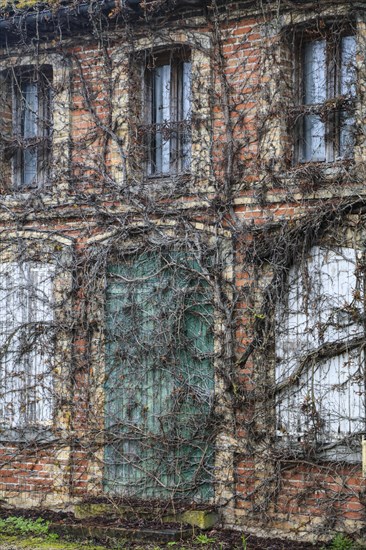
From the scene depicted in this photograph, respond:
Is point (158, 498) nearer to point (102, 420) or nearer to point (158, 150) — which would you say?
point (102, 420)

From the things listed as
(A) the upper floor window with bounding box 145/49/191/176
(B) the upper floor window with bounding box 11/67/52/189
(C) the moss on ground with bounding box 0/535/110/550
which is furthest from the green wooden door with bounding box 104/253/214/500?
(B) the upper floor window with bounding box 11/67/52/189

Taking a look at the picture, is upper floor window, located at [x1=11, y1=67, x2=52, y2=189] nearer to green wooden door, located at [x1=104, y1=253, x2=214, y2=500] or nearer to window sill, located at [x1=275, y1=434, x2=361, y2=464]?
green wooden door, located at [x1=104, y1=253, x2=214, y2=500]

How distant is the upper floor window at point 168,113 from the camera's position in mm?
11242

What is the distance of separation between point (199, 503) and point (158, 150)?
4394mm

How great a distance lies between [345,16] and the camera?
10.1 metres

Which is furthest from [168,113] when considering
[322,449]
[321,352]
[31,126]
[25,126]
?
[322,449]

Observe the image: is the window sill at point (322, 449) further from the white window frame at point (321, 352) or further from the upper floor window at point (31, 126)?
the upper floor window at point (31, 126)

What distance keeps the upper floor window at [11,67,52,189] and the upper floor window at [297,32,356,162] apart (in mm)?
3488

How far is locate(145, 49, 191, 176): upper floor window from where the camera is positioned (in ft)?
36.9

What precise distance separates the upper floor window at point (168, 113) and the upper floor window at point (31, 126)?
1449mm

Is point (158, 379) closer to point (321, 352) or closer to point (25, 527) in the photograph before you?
point (321, 352)

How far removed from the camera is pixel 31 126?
12320 mm

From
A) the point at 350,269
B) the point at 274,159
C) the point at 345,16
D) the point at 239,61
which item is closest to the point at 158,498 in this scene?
the point at 350,269

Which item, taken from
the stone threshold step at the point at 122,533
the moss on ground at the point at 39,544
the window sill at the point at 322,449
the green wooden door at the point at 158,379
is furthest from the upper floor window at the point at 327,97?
the moss on ground at the point at 39,544
